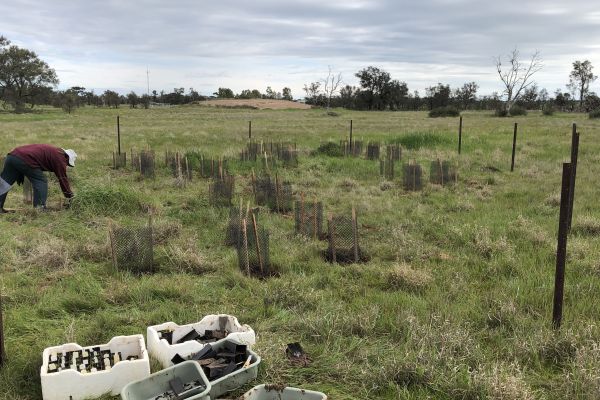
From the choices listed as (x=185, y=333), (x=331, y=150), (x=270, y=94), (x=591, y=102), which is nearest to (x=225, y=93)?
(x=270, y=94)

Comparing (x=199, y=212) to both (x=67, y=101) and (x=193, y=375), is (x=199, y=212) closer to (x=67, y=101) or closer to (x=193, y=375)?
(x=193, y=375)

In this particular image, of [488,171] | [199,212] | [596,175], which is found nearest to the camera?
[199,212]

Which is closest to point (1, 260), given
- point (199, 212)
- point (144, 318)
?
point (144, 318)

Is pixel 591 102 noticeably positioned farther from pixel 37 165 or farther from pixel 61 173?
pixel 37 165

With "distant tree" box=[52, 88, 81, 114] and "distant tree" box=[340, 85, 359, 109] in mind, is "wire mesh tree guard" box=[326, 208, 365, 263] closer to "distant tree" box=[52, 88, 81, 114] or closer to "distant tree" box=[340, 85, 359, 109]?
"distant tree" box=[52, 88, 81, 114]

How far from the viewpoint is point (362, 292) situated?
14.0 ft

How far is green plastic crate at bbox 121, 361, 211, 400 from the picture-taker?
Answer: 8.47ft

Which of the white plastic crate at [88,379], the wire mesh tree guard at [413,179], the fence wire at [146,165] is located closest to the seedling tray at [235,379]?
the white plastic crate at [88,379]

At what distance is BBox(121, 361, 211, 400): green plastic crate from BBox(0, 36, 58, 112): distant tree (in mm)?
50988

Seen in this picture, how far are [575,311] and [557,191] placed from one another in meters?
5.43

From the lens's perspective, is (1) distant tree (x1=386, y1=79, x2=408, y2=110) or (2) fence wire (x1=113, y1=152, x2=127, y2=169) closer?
(2) fence wire (x1=113, y1=152, x2=127, y2=169)

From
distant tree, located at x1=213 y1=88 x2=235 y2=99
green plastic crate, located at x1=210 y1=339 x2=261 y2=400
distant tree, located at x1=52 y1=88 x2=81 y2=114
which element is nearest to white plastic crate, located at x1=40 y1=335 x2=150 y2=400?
green plastic crate, located at x1=210 y1=339 x2=261 y2=400


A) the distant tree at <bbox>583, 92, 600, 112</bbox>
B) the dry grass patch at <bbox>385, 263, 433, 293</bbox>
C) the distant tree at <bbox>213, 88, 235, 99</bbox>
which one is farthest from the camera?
the distant tree at <bbox>213, 88, 235, 99</bbox>

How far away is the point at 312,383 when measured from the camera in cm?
290
